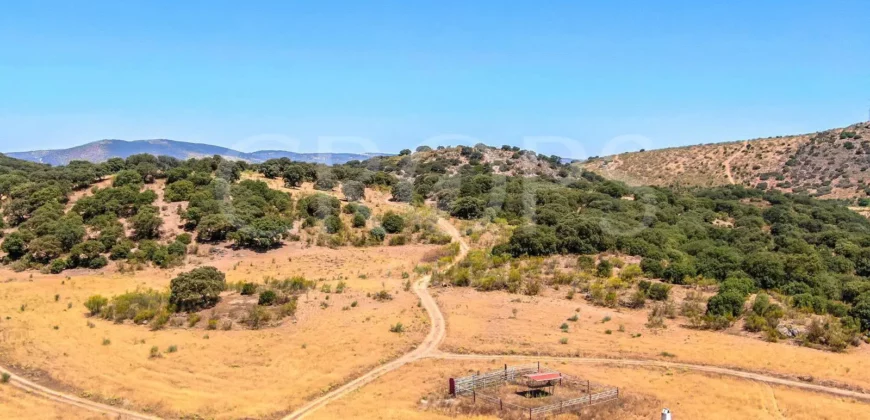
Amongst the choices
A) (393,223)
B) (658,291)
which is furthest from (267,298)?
(658,291)

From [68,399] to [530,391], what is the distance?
49.5ft

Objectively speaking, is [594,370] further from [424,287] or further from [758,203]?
[758,203]

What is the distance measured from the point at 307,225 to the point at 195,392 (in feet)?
91.5

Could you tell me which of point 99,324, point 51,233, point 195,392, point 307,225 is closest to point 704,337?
point 195,392

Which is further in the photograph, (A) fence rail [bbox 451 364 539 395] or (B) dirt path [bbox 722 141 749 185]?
(B) dirt path [bbox 722 141 749 185]

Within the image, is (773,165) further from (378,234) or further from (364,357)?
(364,357)

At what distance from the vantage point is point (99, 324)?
1047 inches

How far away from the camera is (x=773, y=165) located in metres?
94.6

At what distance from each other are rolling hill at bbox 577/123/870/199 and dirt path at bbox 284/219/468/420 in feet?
239

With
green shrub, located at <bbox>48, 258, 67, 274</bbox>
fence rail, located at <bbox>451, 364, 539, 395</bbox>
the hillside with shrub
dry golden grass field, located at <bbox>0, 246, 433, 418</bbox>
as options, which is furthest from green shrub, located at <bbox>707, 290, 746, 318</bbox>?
green shrub, located at <bbox>48, 258, 67, 274</bbox>

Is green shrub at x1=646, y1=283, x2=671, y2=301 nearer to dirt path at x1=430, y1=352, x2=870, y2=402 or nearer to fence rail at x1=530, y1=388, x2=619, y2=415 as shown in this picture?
dirt path at x1=430, y1=352, x2=870, y2=402

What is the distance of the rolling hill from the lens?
84062 millimetres

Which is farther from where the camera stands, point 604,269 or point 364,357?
point 604,269

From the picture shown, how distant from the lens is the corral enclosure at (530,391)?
17.3 meters
